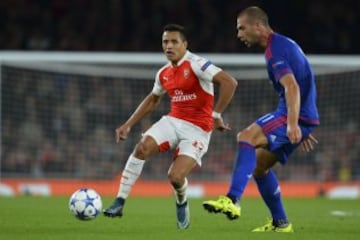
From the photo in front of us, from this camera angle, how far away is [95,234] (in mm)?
8320

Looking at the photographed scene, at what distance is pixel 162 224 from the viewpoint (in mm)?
10078

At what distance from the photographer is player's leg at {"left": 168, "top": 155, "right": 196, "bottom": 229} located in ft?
30.0

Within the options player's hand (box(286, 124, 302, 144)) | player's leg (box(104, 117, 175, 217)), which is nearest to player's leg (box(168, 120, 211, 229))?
player's leg (box(104, 117, 175, 217))

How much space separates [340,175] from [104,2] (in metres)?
8.25

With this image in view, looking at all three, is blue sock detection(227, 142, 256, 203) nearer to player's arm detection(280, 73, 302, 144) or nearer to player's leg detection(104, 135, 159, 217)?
player's arm detection(280, 73, 302, 144)

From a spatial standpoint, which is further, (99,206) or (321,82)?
(321,82)

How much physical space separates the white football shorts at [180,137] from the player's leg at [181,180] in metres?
0.10

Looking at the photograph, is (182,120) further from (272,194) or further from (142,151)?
(272,194)

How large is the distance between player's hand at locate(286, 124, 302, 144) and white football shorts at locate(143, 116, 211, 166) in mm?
1470

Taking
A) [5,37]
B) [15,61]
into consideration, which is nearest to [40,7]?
[5,37]

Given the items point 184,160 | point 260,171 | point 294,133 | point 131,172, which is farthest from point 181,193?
point 294,133

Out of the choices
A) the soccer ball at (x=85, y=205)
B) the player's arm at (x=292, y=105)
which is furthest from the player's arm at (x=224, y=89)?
the soccer ball at (x=85, y=205)

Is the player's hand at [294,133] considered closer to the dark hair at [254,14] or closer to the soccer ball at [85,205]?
the dark hair at [254,14]

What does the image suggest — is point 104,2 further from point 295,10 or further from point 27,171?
point 27,171
